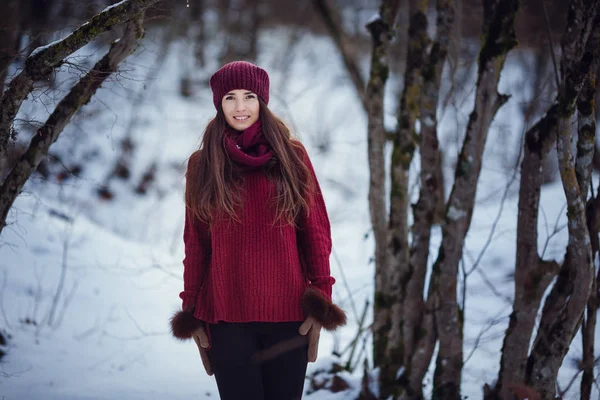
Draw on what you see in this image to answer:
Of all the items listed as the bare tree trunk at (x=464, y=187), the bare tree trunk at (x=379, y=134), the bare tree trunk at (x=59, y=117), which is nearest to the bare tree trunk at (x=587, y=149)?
the bare tree trunk at (x=464, y=187)

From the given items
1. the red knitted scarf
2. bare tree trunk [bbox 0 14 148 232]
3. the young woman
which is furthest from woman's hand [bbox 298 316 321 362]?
bare tree trunk [bbox 0 14 148 232]

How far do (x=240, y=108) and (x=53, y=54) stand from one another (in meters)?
0.84

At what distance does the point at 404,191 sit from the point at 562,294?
124 cm

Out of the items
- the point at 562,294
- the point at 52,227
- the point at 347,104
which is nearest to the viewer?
the point at 562,294

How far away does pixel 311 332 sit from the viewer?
237cm

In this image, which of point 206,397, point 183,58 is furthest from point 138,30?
point 183,58

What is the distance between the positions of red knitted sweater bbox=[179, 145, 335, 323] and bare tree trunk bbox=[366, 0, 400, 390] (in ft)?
4.88

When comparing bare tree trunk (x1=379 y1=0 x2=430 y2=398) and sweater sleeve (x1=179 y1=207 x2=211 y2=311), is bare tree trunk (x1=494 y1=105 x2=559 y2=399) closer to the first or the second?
bare tree trunk (x1=379 y1=0 x2=430 y2=398)

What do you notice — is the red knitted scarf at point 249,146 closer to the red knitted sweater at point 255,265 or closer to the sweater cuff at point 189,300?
the red knitted sweater at point 255,265

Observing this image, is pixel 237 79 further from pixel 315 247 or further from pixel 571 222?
pixel 571 222

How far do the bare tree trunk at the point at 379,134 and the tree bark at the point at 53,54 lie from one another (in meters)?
2.09

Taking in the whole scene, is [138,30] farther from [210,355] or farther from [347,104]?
[347,104]

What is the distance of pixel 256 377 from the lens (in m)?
2.29

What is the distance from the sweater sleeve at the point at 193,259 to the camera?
2.41 meters
